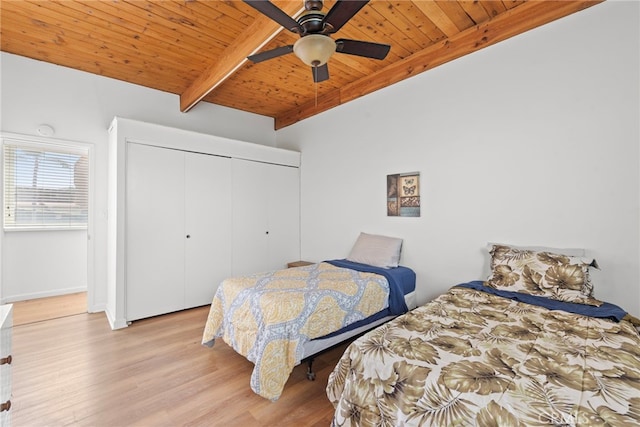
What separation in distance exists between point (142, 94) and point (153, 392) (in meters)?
3.55

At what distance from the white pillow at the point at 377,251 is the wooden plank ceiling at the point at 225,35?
185 centimetres

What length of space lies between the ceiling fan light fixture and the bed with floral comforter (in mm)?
1633

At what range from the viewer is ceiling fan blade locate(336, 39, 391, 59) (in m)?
1.87

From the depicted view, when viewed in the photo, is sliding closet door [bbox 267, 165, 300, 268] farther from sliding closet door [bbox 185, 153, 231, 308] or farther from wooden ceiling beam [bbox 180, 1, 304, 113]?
wooden ceiling beam [bbox 180, 1, 304, 113]

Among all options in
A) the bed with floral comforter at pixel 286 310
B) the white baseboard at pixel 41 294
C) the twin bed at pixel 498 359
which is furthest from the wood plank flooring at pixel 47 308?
the twin bed at pixel 498 359

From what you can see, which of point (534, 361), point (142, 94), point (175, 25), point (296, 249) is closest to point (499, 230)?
point (534, 361)

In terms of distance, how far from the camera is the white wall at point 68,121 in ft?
10.1

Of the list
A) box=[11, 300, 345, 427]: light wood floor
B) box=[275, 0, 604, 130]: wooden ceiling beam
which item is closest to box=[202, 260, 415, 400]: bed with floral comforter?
box=[11, 300, 345, 427]: light wood floor

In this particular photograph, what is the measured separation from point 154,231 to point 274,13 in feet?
8.99

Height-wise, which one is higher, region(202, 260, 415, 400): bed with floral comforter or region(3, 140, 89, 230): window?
region(3, 140, 89, 230): window

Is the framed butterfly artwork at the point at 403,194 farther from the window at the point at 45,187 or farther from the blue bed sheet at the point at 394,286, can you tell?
the window at the point at 45,187

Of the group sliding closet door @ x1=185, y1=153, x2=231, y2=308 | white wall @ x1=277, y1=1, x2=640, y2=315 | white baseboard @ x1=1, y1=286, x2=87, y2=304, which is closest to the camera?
white wall @ x1=277, y1=1, x2=640, y2=315

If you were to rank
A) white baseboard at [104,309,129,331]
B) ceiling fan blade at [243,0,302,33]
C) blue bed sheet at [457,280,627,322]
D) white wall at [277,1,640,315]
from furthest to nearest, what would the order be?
1. white baseboard at [104,309,129,331]
2. white wall at [277,1,640,315]
3. blue bed sheet at [457,280,627,322]
4. ceiling fan blade at [243,0,302,33]

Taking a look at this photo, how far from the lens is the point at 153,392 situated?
6.32ft
